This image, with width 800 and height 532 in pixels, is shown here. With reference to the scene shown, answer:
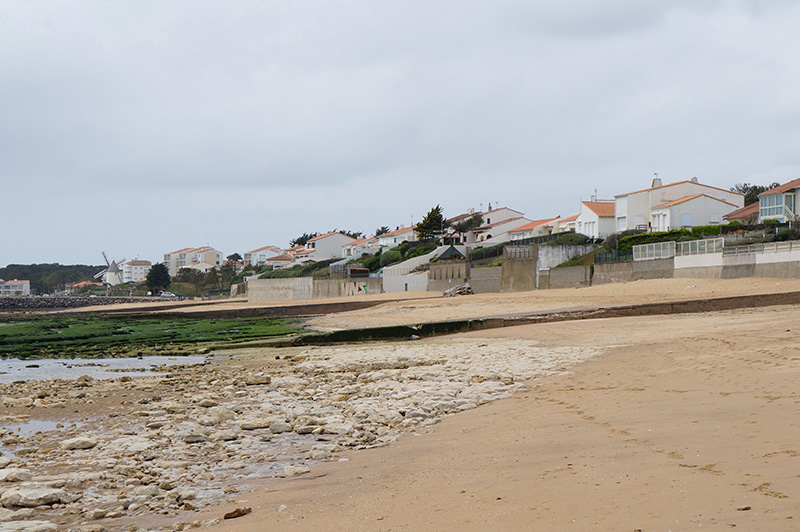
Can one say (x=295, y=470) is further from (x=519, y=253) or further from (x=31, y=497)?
(x=519, y=253)

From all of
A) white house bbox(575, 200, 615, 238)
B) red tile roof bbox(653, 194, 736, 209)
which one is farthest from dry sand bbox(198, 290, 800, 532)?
white house bbox(575, 200, 615, 238)

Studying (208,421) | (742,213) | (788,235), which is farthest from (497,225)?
(208,421)

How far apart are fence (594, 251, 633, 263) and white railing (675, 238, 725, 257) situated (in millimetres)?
4703

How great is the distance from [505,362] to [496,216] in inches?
3244

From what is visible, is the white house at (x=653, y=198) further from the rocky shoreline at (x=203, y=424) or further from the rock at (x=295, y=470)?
the rock at (x=295, y=470)

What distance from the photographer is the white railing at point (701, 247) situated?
3637 centimetres

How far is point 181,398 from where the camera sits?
12.2 meters

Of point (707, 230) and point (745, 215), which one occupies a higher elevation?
point (745, 215)

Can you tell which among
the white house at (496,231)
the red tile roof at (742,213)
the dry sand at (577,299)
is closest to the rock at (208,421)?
the dry sand at (577,299)

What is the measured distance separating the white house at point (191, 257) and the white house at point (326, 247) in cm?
6129

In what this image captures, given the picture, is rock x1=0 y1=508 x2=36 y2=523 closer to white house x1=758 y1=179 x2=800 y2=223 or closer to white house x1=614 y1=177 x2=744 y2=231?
white house x1=758 y1=179 x2=800 y2=223

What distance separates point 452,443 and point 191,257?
19030cm

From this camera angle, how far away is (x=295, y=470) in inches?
268

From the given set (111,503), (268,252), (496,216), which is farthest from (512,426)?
(268,252)
